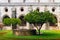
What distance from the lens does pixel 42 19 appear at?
48.7 meters

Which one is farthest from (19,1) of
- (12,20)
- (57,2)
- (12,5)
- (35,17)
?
(35,17)

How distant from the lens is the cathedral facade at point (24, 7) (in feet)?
241

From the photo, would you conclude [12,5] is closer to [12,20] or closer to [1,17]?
[1,17]

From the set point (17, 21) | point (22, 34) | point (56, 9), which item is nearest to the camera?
point (22, 34)

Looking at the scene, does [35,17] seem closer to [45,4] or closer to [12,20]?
[12,20]

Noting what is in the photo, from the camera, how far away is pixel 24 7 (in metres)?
74.6

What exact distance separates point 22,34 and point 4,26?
72.1 feet

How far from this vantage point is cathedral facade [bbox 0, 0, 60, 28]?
7344cm

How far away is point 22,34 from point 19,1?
30224 millimetres

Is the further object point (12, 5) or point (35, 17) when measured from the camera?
point (12, 5)

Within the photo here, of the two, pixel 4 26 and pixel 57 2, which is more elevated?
pixel 57 2

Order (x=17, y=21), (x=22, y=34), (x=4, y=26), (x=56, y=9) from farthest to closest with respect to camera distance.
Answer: (x=56, y=9) → (x=4, y=26) → (x=17, y=21) → (x=22, y=34)

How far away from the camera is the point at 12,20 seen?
201ft

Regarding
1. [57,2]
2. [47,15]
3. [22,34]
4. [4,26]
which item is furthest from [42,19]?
[57,2]
